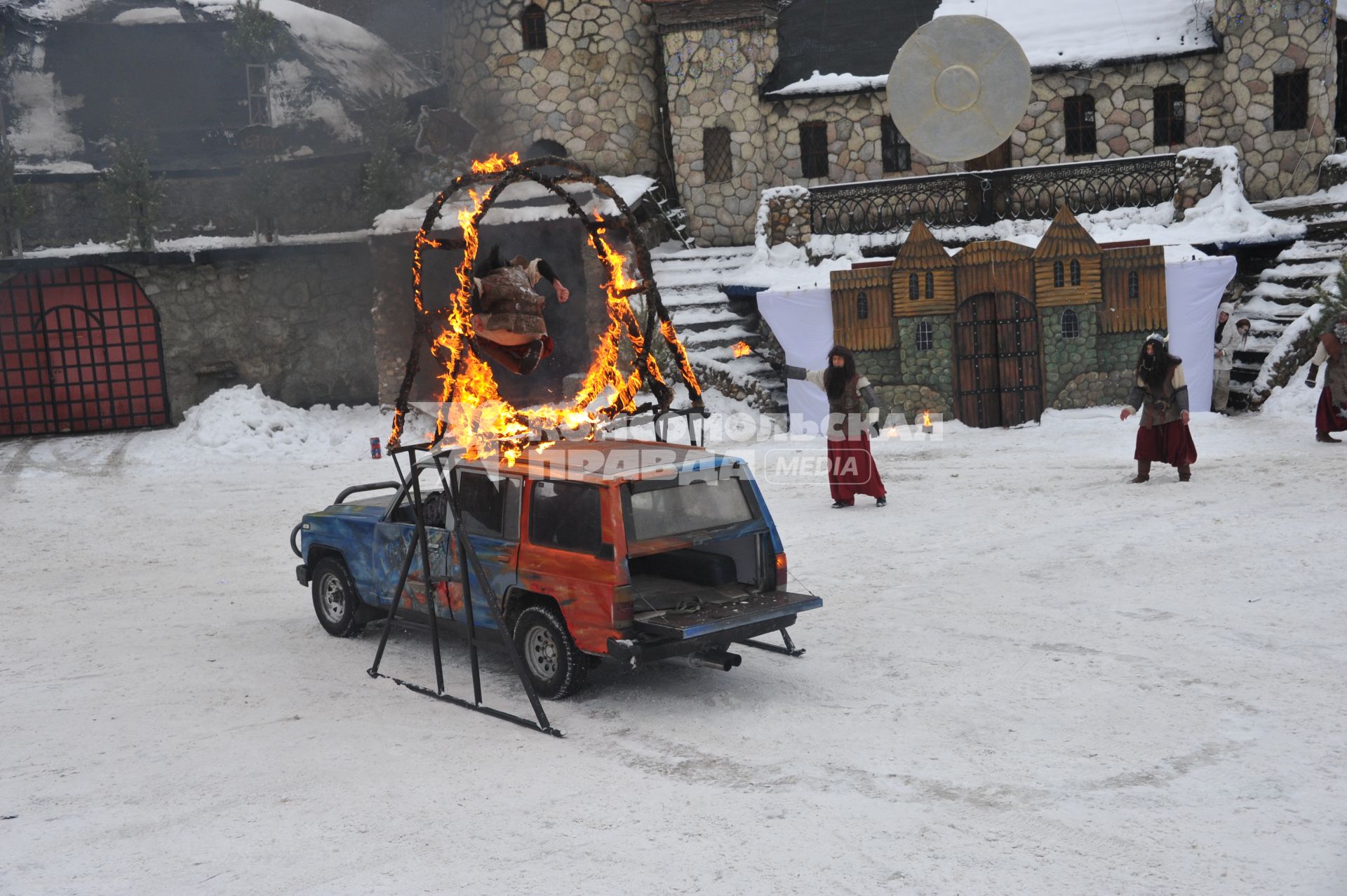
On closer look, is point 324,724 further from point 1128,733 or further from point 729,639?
point 1128,733

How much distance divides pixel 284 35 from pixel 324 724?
20599 mm

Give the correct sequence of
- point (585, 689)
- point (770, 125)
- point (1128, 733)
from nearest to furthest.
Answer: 1. point (1128, 733)
2. point (585, 689)
3. point (770, 125)

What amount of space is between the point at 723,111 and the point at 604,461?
17915mm

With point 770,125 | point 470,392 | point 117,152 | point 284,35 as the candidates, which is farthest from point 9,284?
point 470,392

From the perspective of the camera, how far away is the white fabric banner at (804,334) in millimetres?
19578

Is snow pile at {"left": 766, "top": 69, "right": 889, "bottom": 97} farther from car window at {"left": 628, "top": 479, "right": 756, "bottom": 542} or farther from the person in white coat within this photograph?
car window at {"left": 628, "top": 479, "right": 756, "bottom": 542}

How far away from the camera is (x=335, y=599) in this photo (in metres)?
9.67

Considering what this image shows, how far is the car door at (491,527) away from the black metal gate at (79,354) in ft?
52.6

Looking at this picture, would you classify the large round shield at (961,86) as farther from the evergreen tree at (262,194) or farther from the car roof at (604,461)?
the car roof at (604,461)

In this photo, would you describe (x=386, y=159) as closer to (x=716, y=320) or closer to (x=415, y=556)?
(x=716, y=320)

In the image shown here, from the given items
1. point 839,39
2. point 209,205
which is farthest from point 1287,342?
point 209,205

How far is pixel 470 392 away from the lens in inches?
324

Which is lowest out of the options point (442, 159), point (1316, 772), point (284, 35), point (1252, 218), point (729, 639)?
point (1316, 772)

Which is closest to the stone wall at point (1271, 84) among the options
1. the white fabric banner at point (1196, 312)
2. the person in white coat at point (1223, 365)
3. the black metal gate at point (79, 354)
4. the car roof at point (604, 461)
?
the white fabric banner at point (1196, 312)
